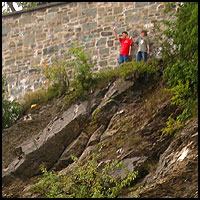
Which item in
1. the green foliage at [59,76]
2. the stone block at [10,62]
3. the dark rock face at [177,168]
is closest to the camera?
the dark rock face at [177,168]

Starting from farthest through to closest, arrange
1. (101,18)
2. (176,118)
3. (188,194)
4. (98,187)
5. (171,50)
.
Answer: (101,18)
(171,50)
(176,118)
(98,187)
(188,194)

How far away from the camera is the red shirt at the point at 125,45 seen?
17562 millimetres

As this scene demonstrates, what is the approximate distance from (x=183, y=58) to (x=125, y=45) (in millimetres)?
2752

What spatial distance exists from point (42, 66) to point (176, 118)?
19.6 ft

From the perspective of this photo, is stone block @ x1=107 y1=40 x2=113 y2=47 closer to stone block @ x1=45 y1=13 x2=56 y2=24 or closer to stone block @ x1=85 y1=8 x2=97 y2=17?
stone block @ x1=85 y1=8 x2=97 y2=17

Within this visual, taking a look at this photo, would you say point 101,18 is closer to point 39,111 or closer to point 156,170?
point 39,111

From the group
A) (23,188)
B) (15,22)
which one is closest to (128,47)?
(15,22)

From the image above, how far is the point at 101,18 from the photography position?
18.5 meters

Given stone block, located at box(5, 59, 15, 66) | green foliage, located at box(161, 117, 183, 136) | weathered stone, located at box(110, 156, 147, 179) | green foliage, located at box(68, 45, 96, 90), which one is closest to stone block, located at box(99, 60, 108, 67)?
green foliage, located at box(68, 45, 96, 90)

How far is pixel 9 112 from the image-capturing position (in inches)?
679

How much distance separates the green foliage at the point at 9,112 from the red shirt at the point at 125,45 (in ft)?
9.94

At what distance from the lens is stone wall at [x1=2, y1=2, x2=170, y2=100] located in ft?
59.3

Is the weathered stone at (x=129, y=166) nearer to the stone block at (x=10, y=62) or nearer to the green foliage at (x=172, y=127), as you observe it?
the green foliage at (x=172, y=127)

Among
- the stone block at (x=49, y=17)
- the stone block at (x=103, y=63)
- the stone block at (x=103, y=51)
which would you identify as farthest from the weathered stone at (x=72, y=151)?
the stone block at (x=49, y=17)
